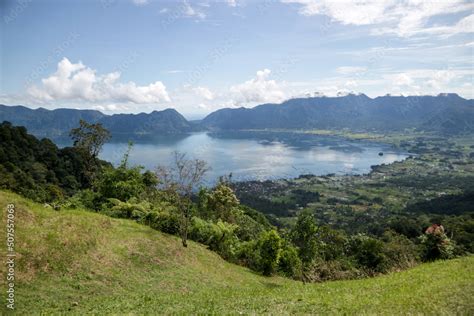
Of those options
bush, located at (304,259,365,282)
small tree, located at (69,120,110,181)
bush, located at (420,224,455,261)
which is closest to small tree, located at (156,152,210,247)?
bush, located at (304,259,365,282)

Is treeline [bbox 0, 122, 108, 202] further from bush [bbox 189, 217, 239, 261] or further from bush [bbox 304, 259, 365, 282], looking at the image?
bush [bbox 304, 259, 365, 282]

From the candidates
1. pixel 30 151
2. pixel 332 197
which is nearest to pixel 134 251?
pixel 30 151

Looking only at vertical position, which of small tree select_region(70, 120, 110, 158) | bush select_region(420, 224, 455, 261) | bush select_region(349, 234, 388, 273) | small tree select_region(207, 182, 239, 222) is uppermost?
small tree select_region(70, 120, 110, 158)

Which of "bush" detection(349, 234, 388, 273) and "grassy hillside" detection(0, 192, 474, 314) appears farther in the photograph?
"bush" detection(349, 234, 388, 273)

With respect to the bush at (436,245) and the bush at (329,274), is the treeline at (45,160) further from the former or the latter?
the bush at (436,245)

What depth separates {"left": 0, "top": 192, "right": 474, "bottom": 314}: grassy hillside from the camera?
1116cm

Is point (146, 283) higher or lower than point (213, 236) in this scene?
higher

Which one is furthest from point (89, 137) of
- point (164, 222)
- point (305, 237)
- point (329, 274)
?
point (329, 274)

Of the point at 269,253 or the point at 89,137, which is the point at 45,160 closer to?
the point at 89,137

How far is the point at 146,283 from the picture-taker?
1552 cm

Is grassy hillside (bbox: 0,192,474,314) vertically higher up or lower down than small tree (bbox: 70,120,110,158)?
lower down

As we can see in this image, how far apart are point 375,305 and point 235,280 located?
10679 millimetres

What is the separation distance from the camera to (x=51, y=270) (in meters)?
13.5

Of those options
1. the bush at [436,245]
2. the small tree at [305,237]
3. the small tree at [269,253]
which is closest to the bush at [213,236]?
the small tree at [269,253]
